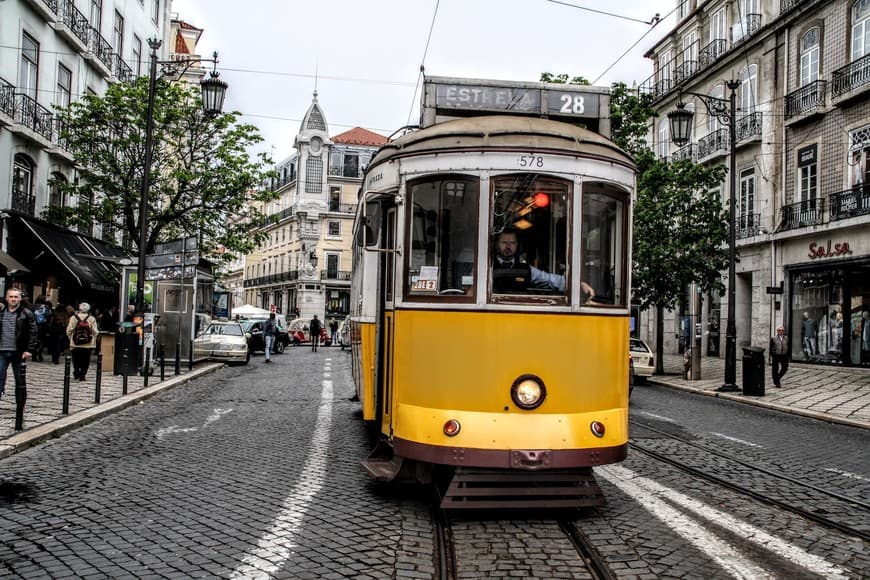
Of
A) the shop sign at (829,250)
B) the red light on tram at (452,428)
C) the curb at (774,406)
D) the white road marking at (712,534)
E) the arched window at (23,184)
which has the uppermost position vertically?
the arched window at (23,184)

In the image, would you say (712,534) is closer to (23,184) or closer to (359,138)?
(23,184)

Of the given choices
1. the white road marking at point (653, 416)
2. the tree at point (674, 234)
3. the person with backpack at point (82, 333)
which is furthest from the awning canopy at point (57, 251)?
the white road marking at point (653, 416)

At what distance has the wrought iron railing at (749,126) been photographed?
2892cm

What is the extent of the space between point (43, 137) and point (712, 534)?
22.7m

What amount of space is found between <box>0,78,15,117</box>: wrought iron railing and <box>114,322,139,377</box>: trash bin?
7.43 metres

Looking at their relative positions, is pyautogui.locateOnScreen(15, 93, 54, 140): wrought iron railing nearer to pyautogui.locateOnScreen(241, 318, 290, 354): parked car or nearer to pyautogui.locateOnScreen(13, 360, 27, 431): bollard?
pyautogui.locateOnScreen(241, 318, 290, 354): parked car

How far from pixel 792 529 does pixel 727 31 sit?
29.8m

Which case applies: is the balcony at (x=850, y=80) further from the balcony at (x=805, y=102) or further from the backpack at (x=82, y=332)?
the backpack at (x=82, y=332)

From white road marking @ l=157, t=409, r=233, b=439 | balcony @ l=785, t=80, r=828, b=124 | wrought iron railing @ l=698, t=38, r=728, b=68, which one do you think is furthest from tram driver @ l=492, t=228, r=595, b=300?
wrought iron railing @ l=698, t=38, r=728, b=68

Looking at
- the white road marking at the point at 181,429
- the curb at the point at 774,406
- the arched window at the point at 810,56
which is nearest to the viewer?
the white road marking at the point at 181,429

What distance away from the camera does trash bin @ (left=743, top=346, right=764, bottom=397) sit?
18.1 metres

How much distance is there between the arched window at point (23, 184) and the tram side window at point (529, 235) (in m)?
20.2

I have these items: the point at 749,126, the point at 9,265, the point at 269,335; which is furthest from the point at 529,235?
the point at 749,126

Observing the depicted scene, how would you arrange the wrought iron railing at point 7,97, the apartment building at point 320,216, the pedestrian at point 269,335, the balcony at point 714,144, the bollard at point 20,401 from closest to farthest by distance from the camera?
the bollard at point 20,401 → the wrought iron railing at point 7,97 → the pedestrian at point 269,335 → the balcony at point 714,144 → the apartment building at point 320,216
